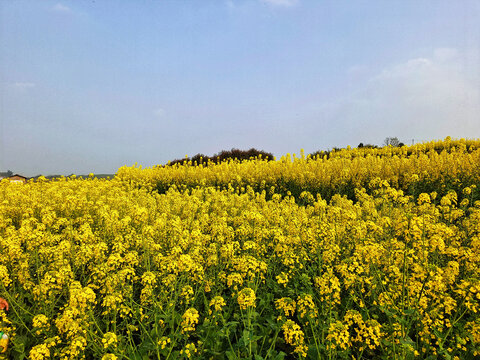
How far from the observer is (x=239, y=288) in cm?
391

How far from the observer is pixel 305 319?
3.55 metres

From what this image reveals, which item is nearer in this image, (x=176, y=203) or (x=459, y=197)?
(x=176, y=203)

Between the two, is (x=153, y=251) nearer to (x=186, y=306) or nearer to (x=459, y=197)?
(x=186, y=306)

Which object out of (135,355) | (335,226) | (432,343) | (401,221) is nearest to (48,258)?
(135,355)

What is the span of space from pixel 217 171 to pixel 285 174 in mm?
3489

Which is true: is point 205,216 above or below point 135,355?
above

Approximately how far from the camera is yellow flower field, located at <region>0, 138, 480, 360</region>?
2.96 metres

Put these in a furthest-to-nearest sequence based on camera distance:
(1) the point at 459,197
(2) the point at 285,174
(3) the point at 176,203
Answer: (2) the point at 285,174 → (1) the point at 459,197 → (3) the point at 176,203

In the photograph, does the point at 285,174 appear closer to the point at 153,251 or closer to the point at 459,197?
the point at 459,197

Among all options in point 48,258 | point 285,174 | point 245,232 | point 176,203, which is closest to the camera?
point 48,258

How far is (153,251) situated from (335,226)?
2.74 metres

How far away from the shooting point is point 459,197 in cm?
894

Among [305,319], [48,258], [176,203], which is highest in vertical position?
[176,203]

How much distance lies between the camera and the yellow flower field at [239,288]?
2955 millimetres
